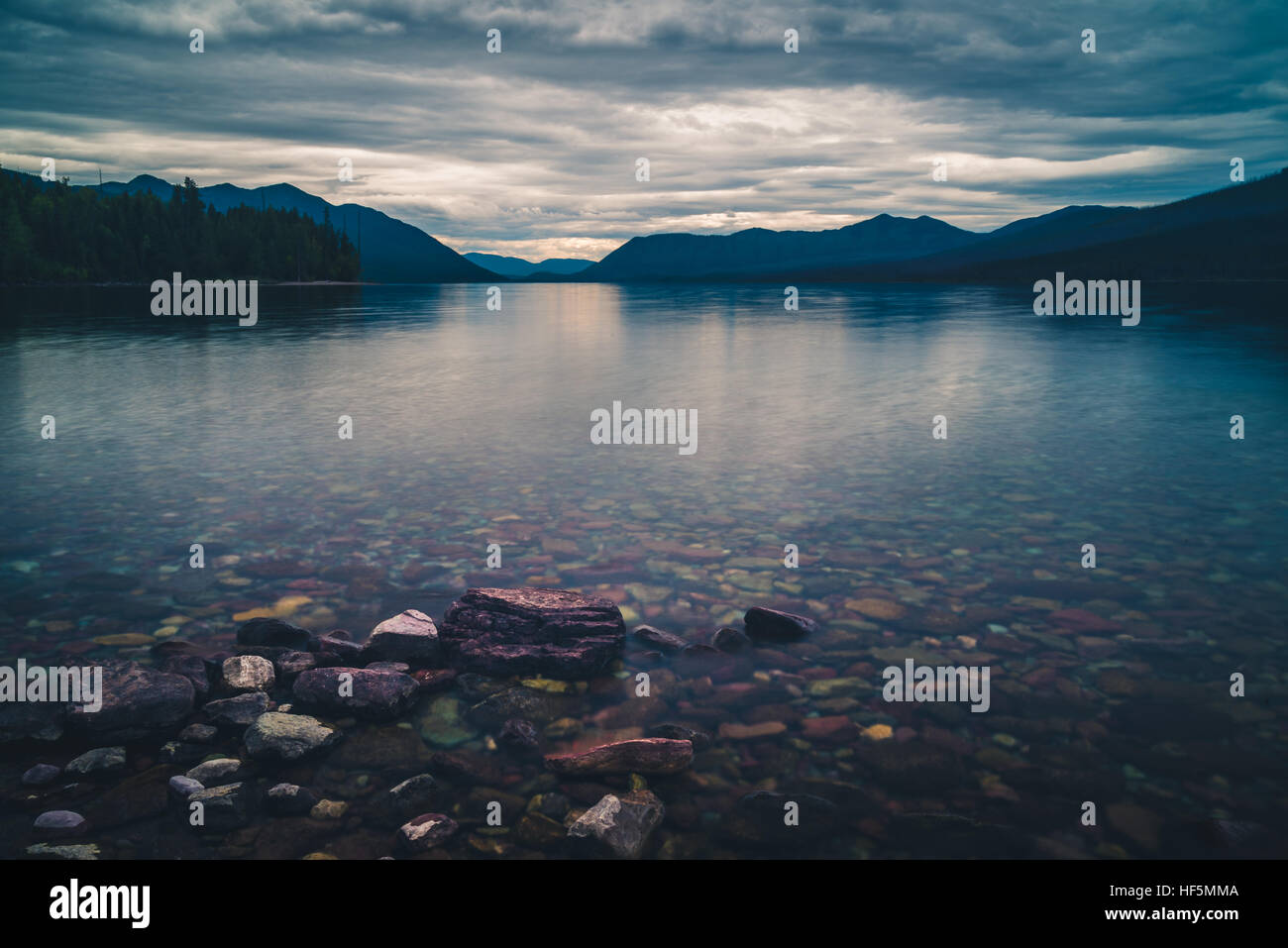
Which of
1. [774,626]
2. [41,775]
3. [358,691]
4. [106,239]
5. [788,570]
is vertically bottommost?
[41,775]

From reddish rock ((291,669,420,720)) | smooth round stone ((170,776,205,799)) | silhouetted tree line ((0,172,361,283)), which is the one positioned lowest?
smooth round stone ((170,776,205,799))

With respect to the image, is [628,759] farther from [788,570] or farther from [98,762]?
[788,570]

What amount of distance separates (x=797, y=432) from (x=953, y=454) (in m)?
4.75

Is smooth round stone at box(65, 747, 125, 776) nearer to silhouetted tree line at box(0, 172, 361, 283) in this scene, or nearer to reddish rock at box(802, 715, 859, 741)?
reddish rock at box(802, 715, 859, 741)

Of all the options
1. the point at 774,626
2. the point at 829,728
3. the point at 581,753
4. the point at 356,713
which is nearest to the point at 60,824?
the point at 356,713

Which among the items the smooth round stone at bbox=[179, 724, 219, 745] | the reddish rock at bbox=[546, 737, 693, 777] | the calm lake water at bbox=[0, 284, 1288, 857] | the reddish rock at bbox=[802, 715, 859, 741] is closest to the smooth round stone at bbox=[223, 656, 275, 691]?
the smooth round stone at bbox=[179, 724, 219, 745]

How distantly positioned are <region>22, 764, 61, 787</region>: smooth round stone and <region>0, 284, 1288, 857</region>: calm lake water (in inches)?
58.2

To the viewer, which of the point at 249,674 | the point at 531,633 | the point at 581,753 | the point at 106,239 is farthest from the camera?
the point at 106,239

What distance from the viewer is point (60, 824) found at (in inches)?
256

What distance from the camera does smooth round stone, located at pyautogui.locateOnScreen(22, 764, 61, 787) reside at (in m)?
7.11

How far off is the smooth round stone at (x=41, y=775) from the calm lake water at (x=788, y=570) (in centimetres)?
148

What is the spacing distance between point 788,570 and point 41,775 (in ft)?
31.4

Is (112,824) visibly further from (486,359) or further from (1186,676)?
(486,359)
